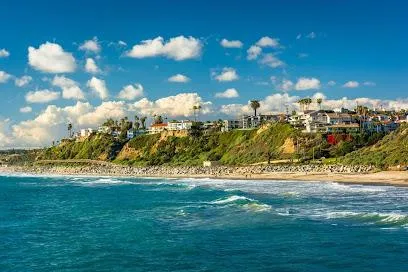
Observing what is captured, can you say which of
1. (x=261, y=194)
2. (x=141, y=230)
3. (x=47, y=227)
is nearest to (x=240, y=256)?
(x=141, y=230)

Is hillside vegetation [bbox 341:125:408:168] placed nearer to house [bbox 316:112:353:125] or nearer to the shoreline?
the shoreline

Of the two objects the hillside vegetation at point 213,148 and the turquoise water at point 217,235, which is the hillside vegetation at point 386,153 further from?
the turquoise water at point 217,235

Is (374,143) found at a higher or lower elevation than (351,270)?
higher

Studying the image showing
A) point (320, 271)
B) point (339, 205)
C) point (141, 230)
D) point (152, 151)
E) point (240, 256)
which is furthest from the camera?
point (152, 151)

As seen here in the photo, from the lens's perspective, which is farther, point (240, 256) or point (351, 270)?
point (240, 256)

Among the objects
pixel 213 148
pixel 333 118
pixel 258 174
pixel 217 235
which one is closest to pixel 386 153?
pixel 258 174

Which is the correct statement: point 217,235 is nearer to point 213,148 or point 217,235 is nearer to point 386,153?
point 386,153

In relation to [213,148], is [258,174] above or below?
below

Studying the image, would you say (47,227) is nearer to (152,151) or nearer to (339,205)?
(339,205)
